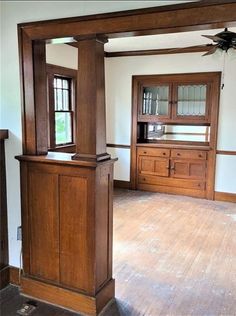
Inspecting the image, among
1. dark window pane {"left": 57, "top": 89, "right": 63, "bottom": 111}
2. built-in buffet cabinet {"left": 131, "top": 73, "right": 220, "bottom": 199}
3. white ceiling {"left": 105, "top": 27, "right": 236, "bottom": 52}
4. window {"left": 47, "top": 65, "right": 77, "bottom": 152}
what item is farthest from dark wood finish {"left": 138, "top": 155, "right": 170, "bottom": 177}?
white ceiling {"left": 105, "top": 27, "right": 236, "bottom": 52}

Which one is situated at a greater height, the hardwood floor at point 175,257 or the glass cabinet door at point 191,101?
the glass cabinet door at point 191,101

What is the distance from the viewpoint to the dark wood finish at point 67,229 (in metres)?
2.32

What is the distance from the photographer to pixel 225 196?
5402 millimetres

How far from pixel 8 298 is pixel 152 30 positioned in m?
2.29

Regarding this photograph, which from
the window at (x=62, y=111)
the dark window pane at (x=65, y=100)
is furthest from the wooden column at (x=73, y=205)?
the dark window pane at (x=65, y=100)

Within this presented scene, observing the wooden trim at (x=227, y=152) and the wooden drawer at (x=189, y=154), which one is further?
the wooden drawer at (x=189, y=154)

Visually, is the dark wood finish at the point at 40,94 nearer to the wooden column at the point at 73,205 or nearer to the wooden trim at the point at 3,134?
the wooden column at the point at 73,205

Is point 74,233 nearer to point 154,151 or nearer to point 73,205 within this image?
point 73,205

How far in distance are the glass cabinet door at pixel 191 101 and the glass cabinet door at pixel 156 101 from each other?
205 mm

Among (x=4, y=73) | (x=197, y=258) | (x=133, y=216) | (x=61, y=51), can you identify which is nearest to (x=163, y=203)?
(x=133, y=216)

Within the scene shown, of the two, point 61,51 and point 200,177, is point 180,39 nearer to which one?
point 61,51

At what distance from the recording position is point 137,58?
19.0 feet

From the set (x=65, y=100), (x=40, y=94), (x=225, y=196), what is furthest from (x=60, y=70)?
(x=225, y=196)

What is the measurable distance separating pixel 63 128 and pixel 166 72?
→ 203 centimetres
